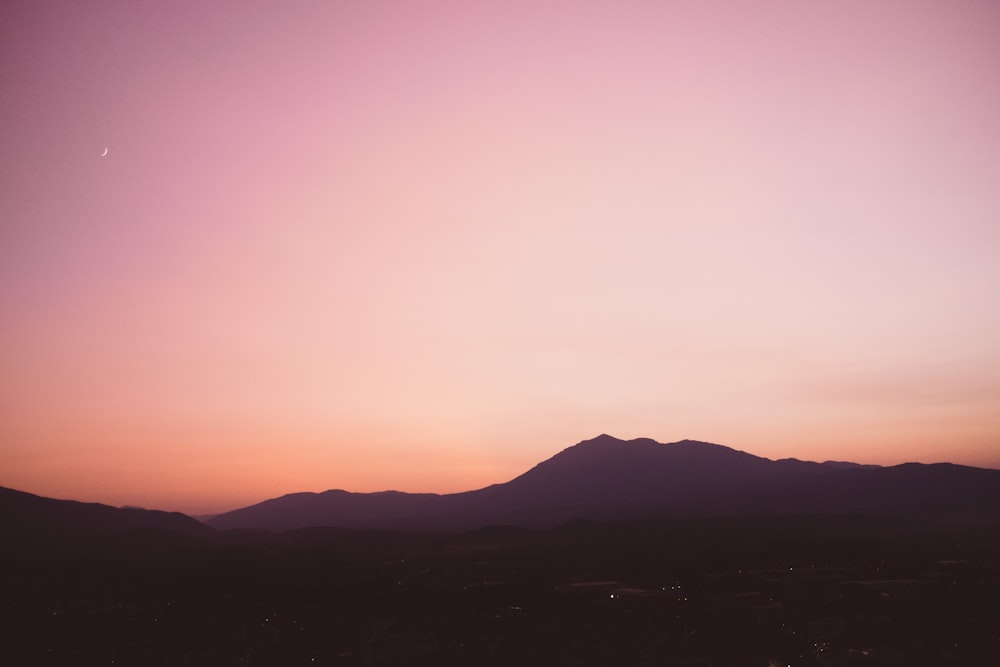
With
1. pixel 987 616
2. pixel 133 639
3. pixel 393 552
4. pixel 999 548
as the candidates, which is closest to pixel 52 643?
pixel 133 639

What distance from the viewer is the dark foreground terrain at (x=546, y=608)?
5050cm

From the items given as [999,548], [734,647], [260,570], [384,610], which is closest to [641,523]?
[999,548]

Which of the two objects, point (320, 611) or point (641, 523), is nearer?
point (320, 611)

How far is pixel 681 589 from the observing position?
82.2 metres

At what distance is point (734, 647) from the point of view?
164 feet

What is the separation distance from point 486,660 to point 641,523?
150721 mm

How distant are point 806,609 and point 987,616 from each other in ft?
44.9

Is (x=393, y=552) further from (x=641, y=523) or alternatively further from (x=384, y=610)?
(x=384, y=610)

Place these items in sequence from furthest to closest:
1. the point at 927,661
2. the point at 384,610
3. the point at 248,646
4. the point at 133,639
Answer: the point at 384,610, the point at 133,639, the point at 248,646, the point at 927,661

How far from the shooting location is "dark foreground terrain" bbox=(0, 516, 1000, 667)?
166ft

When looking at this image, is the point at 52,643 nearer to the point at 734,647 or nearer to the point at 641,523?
the point at 734,647

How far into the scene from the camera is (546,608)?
2783 inches

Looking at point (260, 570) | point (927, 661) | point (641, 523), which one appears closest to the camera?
point (927, 661)

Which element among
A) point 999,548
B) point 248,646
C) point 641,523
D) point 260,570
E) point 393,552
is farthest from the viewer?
point 641,523
